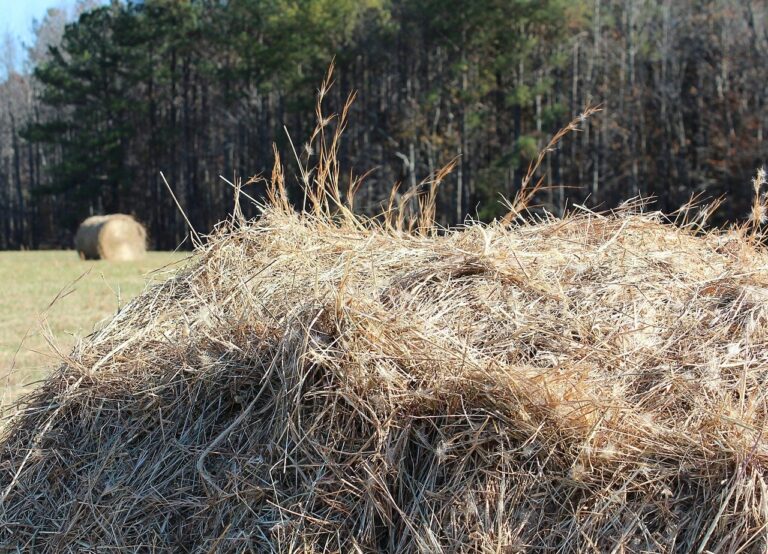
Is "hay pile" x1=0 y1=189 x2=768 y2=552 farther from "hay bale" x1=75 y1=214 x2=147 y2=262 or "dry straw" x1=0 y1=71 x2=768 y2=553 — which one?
"hay bale" x1=75 y1=214 x2=147 y2=262

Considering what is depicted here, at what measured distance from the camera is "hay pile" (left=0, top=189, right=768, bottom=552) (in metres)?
2.26

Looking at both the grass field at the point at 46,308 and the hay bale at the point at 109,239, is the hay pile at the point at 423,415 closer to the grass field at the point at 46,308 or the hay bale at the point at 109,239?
the grass field at the point at 46,308

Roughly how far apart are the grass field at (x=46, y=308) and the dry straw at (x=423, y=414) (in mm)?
715

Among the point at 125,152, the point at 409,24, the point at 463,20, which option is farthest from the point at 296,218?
the point at 125,152

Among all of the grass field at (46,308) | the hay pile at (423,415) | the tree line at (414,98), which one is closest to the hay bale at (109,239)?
the grass field at (46,308)

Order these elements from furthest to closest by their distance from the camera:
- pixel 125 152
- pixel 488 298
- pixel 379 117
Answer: pixel 125 152, pixel 379 117, pixel 488 298

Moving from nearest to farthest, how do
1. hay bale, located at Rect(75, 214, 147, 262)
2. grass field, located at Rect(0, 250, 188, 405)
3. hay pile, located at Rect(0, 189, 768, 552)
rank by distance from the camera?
1. hay pile, located at Rect(0, 189, 768, 552)
2. grass field, located at Rect(0, 250, 188, 405)
3. hay bale, located at Rect(75, 214, 147, 262)

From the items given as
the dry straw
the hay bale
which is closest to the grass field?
the dry straw

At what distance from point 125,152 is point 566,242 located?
46.4 metres

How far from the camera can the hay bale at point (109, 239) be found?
78.8 ft

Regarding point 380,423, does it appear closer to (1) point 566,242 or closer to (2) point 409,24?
(1) point 566,242

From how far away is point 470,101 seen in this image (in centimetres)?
3688

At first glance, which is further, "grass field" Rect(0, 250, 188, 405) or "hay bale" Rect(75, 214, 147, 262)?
"hay bale" Rect(75, 214, 147, 262)

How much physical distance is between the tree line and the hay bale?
8084 mm
